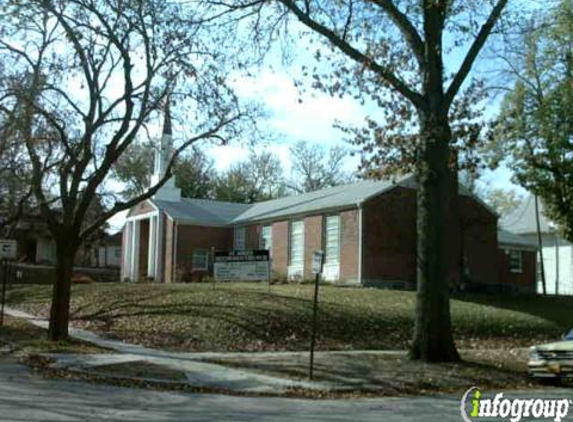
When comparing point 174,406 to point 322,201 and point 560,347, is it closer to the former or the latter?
point 560,347

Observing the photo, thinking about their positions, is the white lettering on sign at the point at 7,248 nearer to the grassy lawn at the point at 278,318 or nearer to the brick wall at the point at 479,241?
the grassy lawn at the point at 278,318

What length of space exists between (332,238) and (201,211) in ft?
43.9

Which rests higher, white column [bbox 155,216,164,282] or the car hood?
white column [bbox 155,216,164,282]

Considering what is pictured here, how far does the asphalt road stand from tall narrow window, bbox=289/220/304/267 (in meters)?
26.0

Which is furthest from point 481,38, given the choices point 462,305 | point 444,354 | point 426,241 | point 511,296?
point 511,296

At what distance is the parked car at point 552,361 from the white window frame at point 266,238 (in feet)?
88.3

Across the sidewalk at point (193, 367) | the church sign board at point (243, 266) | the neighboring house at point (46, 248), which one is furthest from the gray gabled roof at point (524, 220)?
the sidewalk at point (193, 367)

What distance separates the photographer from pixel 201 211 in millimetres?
49406

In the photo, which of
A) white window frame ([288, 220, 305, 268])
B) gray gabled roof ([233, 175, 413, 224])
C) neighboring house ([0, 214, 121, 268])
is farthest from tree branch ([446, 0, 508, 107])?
neighboring house ([0, 214, 121, 268])

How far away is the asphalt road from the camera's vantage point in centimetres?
1109

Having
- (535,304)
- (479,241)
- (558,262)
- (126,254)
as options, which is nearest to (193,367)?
(535,304)

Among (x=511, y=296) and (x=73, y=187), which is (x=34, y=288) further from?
(x=511, y=296)

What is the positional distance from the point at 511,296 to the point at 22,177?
2209 cm

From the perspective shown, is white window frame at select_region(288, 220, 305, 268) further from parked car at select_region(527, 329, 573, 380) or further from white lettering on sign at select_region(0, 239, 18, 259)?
parked car at select_region(527, 329, 573, 380)
